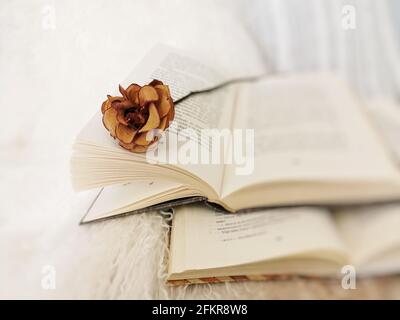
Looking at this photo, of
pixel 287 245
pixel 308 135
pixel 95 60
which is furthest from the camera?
pixel 95 60

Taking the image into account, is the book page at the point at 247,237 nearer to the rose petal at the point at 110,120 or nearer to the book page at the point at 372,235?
the book page at the point at 372,235

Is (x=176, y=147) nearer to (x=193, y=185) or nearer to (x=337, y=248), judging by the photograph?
(x=193, y=185)

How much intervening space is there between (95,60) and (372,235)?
1.53ft

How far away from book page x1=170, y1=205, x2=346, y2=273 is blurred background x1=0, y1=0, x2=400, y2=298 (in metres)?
0.03

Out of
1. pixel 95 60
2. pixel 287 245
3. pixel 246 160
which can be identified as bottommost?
pixel 287 245

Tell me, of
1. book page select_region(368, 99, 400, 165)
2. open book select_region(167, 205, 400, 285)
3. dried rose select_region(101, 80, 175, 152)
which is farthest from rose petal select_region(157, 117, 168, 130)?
book page select_region(368, 99, 400, 165)

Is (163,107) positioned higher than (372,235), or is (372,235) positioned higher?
(163,107)

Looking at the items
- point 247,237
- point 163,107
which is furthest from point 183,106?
point 247,237

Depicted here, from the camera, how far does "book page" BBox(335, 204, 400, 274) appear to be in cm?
41

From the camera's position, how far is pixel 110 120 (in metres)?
0.47

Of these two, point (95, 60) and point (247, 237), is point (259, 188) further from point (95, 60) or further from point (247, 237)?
point (95, 60)

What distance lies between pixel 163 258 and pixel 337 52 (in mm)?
468

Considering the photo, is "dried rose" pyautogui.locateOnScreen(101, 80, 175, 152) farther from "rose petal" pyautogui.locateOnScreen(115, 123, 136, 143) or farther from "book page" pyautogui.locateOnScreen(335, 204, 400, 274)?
"book page" pyautogui.locateOnScreen(335, 204, 400, 274)
